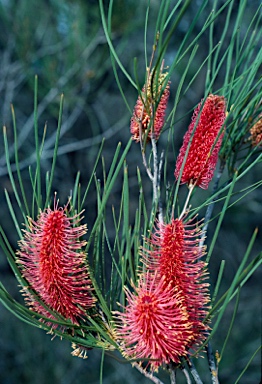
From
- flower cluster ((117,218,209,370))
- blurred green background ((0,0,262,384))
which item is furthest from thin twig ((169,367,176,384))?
blurred green background ((0,0,262,384))

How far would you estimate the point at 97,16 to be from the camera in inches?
55.2

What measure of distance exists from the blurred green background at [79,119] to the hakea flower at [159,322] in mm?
1167

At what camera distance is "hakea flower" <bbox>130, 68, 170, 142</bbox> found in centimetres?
26

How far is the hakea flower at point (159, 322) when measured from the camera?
0.23 m

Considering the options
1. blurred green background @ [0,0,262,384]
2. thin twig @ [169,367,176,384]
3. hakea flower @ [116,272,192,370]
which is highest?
blurred green background @ [0,0,262,384]

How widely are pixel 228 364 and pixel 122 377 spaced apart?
13.0 inches

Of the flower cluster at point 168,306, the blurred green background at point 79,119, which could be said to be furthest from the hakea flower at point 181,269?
the blurred green background at point 79,119

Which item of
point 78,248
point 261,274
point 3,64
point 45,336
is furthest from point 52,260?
point 261,274

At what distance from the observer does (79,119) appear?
1.92 metres

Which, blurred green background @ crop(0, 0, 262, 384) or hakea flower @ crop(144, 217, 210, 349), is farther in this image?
blurred green background @ crop(0, 0, 262, 384)

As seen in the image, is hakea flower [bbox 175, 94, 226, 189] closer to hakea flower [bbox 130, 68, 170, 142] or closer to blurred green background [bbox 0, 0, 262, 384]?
hakea flower [bbox 130, 68, 170, 142]

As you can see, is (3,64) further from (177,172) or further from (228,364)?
(177,172)

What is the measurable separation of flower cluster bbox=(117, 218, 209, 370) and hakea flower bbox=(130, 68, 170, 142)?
0.05 meters

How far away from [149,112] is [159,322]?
0.10 meters
